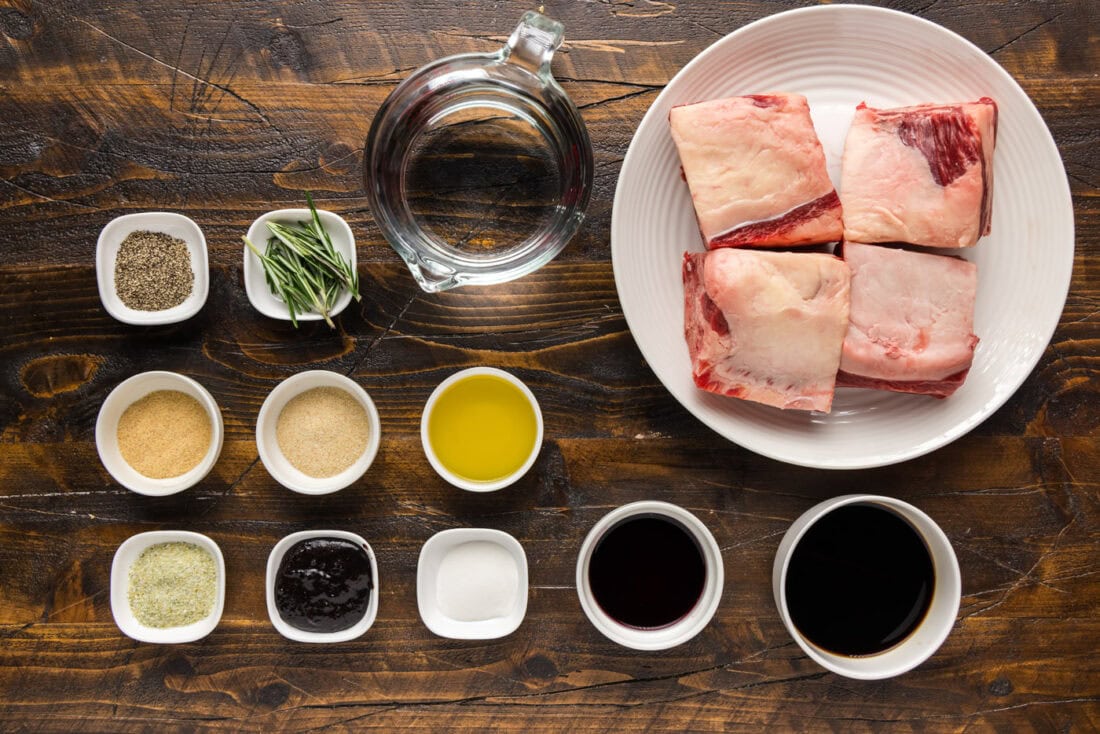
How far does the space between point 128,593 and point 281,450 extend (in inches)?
16.0

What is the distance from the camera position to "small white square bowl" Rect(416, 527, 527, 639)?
4.61ft

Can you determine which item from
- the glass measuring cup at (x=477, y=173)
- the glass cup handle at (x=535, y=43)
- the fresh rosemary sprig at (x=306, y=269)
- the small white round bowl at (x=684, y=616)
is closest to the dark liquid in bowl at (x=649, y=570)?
the small white round bowl at (x=684, y=616)

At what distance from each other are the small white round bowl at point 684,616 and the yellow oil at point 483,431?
8.2 inches

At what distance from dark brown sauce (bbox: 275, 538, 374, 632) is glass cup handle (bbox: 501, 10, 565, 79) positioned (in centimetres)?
94

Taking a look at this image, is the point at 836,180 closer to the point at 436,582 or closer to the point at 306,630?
the point at 436,582

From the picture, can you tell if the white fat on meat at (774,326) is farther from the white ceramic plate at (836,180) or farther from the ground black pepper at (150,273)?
the ground black pepper at (150,273)

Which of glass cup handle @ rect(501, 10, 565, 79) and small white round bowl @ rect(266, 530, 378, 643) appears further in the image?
small white round bowl @ rect(266, 530, 378, 643)

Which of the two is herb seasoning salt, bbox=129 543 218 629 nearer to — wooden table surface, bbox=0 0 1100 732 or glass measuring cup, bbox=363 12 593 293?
wooden table surface, bbox=0 0 1100 732

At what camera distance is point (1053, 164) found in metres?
1.34

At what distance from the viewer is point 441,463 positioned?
55.8 inches

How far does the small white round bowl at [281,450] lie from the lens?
4.56ft

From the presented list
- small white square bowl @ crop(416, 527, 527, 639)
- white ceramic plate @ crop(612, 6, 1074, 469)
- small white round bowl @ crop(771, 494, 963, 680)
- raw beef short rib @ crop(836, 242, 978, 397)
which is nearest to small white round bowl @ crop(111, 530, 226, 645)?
small white square bowl @ crop(416, 527, 527, 639)

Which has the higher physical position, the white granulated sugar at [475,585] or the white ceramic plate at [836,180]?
the white ceramic plate at [836,180]

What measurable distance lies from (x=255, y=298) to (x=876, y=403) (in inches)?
46.4
